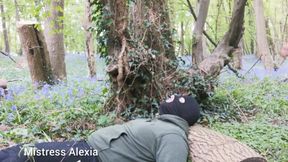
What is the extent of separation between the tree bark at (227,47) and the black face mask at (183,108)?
9.11 feet

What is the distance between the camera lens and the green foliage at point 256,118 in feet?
14.7

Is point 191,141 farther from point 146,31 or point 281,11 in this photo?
point 281,11

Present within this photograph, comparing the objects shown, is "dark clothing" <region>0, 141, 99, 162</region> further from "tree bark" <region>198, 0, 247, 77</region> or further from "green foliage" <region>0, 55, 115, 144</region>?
"tree bark" <region>198, 0, 247, 77</region>

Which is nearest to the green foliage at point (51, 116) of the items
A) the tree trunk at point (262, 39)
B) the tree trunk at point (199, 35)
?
the tree trunk at point (199, 35)

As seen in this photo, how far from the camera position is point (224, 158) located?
10.5 feet

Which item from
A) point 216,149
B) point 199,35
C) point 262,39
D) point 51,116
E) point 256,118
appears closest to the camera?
point 216,149

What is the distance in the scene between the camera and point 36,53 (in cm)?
908

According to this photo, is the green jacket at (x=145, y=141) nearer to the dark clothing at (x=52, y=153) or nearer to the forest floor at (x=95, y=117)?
the dark clothing at (x=52, y=153)

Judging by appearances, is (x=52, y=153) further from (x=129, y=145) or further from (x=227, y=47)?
(x=227, y=47)

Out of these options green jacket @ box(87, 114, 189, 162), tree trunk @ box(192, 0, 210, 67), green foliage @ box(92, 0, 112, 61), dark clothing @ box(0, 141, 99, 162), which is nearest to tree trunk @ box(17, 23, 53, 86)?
tree trunk @ box(192, 0, 210, 67)

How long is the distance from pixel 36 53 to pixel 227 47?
4.64m

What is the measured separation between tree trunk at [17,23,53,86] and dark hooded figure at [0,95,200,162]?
5700mm

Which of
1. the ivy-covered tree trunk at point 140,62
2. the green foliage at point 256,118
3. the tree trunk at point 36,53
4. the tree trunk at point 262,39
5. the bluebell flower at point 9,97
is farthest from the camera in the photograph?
the tree trunk at point 262,39

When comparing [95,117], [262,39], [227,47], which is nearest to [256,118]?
[227,47]
